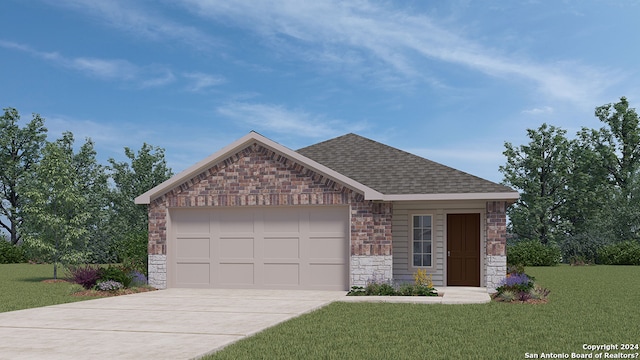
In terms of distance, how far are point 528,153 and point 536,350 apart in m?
37.4

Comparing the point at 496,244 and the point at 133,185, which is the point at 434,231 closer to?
the point at 496,244

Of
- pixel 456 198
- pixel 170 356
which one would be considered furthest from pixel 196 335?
Result: pixel 456 198

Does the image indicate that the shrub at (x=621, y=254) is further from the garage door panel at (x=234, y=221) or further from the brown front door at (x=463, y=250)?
the garage door panel at (x=234, y=221)

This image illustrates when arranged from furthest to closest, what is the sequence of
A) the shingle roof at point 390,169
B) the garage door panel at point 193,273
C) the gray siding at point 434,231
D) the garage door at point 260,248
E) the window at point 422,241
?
1. the window at point 422,241
2. the gray siding at point 434,231
3. the garage door panel at point 193,273
4. the shingle roof at point 390,169
5. the garage door at point 260,248

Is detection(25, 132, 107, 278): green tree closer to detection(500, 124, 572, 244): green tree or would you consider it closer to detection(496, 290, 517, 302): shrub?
detection(496, 290, 517, 302): shrub

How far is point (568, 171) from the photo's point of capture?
45.9m

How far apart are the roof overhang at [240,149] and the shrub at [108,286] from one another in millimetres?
2699

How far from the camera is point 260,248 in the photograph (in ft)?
65.2

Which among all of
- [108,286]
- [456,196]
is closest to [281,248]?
[108,286]

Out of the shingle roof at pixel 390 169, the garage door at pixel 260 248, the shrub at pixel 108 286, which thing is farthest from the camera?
the shingle roof at pixel 390 169

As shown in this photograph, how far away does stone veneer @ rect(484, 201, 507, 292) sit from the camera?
1919 cm

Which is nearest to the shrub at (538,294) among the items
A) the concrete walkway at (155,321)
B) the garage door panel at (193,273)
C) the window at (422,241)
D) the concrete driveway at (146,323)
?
the concrete walkway at (155,321)

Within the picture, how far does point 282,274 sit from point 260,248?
3.43 ft

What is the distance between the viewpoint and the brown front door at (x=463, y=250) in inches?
810
